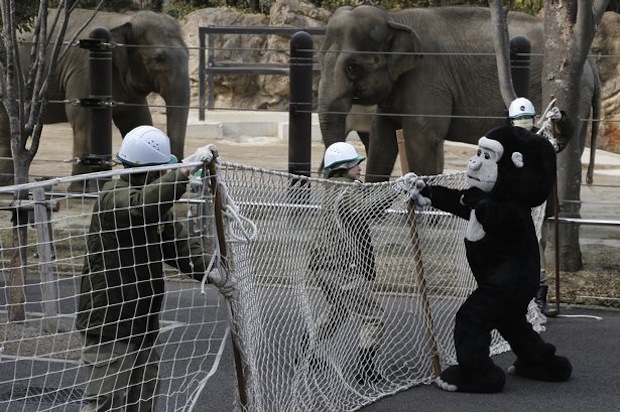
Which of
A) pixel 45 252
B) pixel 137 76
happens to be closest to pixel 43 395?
pixel 45 252

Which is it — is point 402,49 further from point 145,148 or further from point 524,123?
point 145,148

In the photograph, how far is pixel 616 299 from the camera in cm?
983

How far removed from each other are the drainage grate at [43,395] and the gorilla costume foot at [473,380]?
7.12ft

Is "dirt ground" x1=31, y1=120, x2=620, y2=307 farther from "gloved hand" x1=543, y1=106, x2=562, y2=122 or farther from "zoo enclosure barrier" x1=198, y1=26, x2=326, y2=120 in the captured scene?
"zoo enclosure barrier" x1=198, y1=26, x2=326, y2=120

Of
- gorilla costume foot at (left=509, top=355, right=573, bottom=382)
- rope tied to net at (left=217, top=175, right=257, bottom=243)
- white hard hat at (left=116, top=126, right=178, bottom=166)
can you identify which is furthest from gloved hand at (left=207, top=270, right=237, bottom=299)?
gorilla costume foot at (left=509, top=355, right=573, bottom=382)

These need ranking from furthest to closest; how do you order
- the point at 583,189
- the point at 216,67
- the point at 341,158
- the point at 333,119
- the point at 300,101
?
the point at 216,67 → the point at 583,189 → the point at 333,119 → the point at 300,101 → the point at 341,158

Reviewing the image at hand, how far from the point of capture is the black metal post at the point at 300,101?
11.5 metres

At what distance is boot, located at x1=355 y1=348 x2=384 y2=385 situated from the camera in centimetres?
734

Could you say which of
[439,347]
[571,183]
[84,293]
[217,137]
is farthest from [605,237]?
[217,137]

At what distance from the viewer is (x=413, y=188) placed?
7.44 metres

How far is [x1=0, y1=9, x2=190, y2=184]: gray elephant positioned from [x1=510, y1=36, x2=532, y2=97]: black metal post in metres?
4.39

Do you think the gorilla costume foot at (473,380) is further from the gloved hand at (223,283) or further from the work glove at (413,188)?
the gloved hand at (223,283)

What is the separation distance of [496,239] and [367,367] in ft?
3.51

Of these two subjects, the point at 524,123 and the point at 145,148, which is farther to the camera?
the point at 524,123
